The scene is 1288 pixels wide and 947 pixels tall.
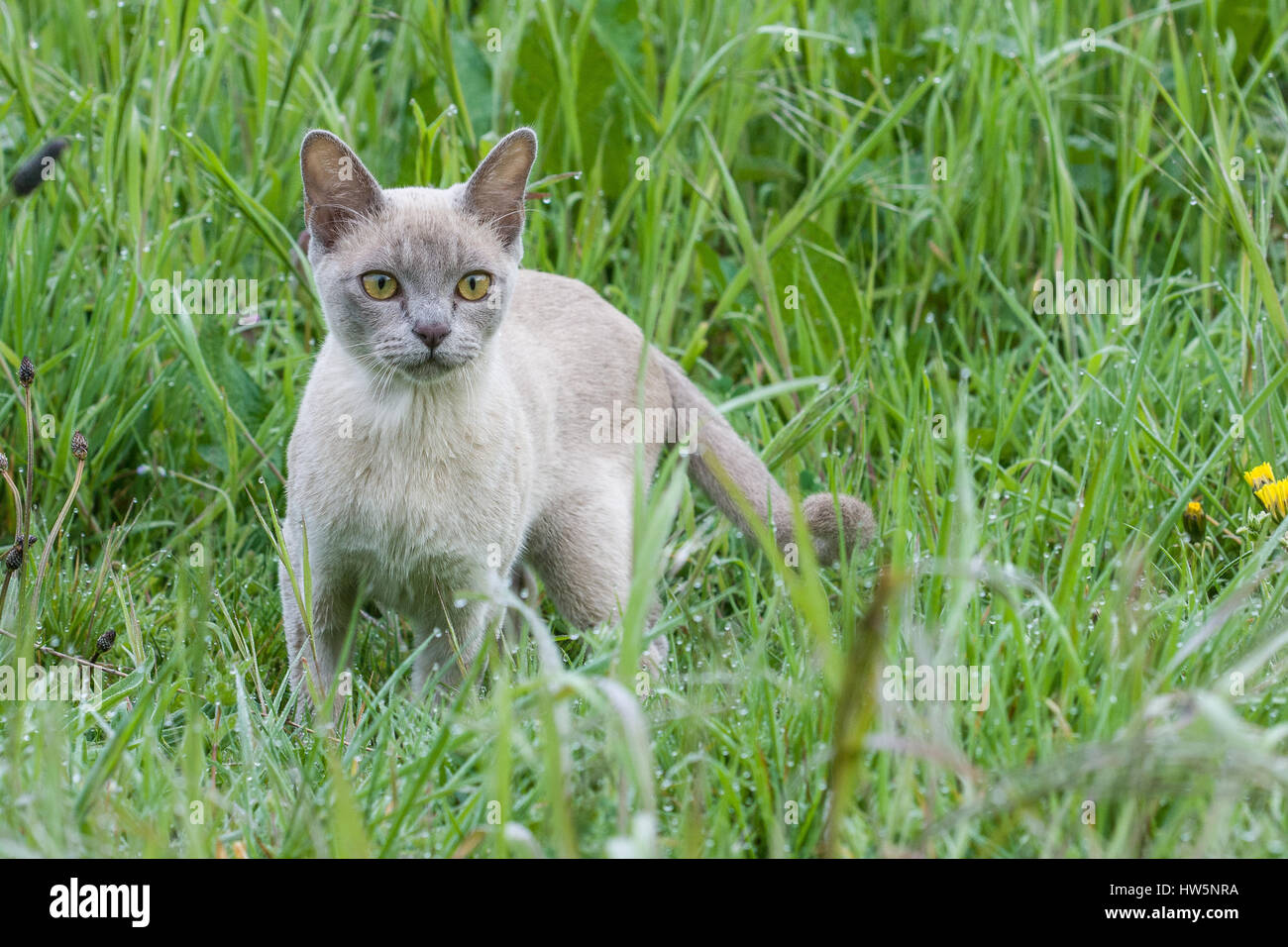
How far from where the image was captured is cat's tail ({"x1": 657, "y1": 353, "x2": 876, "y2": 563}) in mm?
3002

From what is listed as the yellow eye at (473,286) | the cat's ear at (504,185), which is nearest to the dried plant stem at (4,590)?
the yellow eye at (473,286)

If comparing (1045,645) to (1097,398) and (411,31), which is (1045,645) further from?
(411,31)

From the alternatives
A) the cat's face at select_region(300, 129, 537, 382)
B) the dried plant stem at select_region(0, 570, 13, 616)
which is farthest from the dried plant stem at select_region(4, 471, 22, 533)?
the cat's face at select_region(300, 129, 537, 382)

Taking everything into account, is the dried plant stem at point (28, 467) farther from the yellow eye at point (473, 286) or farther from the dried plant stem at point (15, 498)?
the yellow eye at point (473, 286)

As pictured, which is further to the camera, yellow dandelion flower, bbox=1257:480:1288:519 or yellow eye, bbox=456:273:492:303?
yellow dandelion flower, bbox=1257:480:1288:519

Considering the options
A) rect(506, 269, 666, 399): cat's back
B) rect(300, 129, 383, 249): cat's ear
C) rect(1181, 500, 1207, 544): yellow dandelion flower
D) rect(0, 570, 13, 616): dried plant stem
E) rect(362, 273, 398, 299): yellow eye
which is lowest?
rect(0, 570, 13, 616): dried plant stem

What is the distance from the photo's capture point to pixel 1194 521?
3111 mm

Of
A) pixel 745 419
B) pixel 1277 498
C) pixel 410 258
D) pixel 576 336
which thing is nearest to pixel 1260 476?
pixel 1277 498

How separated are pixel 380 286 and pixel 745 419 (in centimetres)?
150

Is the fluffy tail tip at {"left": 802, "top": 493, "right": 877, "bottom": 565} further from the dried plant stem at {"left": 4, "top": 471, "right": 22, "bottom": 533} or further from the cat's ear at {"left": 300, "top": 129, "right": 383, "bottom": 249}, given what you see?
the dried plant stem at {"left": 4, "top": 471, "right": 22, "bottom": 533}

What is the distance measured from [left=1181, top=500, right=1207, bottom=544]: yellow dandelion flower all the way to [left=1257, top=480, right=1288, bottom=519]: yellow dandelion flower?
20 centimetres

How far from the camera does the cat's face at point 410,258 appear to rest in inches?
103

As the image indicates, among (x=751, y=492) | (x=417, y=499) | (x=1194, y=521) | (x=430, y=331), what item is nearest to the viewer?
(x=430, y=331)

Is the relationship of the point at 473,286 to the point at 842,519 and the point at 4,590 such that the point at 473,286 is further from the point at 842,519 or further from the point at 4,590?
the point at 4,590
